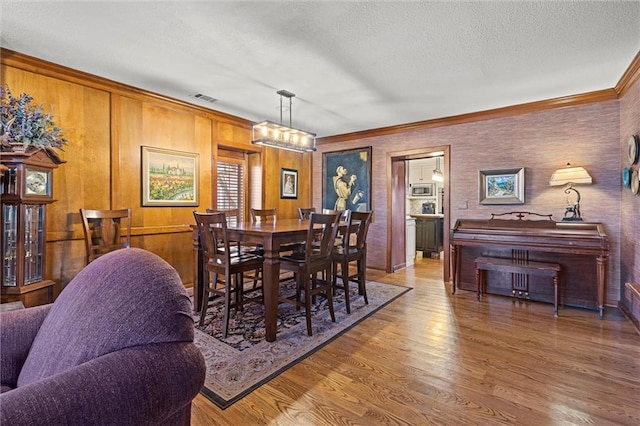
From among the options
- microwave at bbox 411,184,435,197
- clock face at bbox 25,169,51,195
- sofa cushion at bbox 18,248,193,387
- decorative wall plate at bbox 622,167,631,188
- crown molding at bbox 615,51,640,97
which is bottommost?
sofa cushion at bbox 18,248,193,387

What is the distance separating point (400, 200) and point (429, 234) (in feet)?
5.67

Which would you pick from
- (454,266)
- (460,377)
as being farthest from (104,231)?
(454,266)

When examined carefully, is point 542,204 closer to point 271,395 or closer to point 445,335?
point 445,335

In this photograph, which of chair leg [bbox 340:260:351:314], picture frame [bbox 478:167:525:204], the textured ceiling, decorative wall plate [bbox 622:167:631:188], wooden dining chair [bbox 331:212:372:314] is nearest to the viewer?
the textured ceiling

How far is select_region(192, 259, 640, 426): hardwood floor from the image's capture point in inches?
66.9

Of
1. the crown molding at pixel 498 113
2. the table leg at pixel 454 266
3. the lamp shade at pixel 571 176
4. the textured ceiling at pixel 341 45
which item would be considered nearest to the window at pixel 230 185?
the textured ceiling at pixel 341 45

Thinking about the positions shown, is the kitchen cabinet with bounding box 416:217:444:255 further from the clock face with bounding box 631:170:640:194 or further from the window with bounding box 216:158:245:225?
the window with bounding box 216:158:245:225

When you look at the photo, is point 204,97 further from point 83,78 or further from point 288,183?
point 288,183

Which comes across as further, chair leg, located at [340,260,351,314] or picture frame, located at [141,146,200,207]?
picture frame, located at [141,146,200,207]

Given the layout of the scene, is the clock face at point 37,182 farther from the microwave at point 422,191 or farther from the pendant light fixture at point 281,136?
the microwave at point 422,191

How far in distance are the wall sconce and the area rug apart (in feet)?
7.81

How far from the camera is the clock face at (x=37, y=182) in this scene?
2496mm

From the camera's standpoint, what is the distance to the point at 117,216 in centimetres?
330

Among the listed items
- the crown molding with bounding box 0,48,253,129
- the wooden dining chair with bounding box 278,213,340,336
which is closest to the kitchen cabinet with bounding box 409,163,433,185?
the crown molding with bounding box 0,48,253,129
